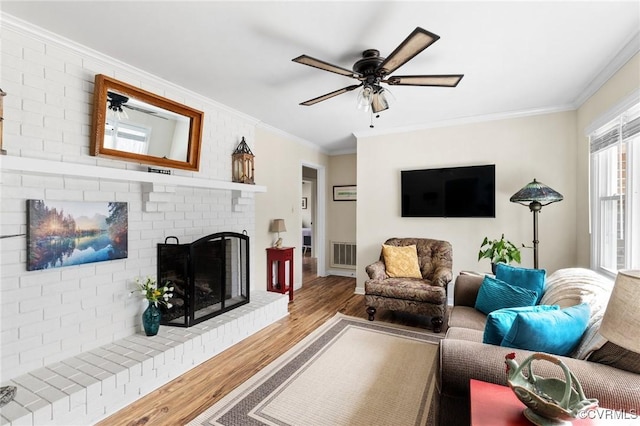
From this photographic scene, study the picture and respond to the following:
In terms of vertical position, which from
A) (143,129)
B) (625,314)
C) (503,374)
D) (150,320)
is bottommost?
(150,320)

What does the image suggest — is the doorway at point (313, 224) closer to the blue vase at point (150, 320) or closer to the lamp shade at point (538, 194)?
the blue vase at point (150, 320)

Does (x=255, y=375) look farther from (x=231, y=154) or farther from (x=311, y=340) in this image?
(x=231, y=154)

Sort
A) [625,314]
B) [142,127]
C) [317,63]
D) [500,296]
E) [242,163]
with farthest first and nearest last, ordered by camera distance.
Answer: [242,163]
[142,127]
[500,296]
[317,63]
[625,314]

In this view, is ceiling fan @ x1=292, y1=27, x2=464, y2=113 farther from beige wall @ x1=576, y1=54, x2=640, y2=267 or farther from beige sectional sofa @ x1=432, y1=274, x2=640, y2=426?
beige sectional sofa @ x1=432, y1=274, x2=640, y2=426

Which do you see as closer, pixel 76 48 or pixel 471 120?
pixel 76 48

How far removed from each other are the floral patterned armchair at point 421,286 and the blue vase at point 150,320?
216cm

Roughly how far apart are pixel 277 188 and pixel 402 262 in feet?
6.93

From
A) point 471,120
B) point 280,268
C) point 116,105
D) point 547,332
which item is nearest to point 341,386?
point 547,332

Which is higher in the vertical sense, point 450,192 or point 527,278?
point 450,192

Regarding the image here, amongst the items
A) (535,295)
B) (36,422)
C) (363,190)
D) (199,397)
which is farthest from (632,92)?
(36,422)

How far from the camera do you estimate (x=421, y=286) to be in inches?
125

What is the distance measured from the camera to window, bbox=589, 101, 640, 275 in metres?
2.22

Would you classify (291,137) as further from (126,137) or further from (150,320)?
(150,320)

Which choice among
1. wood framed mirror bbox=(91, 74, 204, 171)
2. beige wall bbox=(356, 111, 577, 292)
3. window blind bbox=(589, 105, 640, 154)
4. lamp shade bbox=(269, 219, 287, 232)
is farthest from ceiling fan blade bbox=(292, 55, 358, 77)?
lamp shade bbox=(269, 219, 287, 232)
